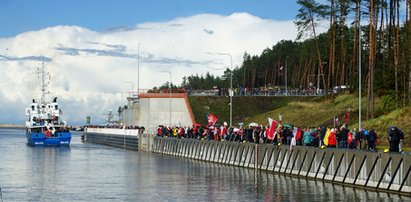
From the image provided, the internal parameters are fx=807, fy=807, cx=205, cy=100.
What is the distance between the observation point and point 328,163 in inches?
1827

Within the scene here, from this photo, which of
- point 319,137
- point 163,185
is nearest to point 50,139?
point 319,137

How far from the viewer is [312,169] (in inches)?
1912

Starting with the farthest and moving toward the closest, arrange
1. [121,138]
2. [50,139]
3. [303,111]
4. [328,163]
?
[50,139] < [121,138] < [303,111] < [328,163]

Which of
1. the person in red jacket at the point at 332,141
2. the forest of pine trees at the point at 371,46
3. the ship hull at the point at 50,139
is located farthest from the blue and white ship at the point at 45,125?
the person in red jacket at the point at 332,141

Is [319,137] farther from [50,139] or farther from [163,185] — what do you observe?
[50,139]

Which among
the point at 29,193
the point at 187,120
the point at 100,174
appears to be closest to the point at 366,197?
the point at 29,193

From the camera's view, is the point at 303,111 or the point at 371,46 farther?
the point at 303,111

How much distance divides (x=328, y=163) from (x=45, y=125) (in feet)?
264

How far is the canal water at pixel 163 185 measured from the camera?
4022 cm

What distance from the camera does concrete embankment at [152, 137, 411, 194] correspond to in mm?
38656

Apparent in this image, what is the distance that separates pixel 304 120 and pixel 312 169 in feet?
168

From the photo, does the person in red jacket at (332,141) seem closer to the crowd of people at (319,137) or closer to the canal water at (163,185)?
the crowd of people at (319,137)

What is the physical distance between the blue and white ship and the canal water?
5229 cm

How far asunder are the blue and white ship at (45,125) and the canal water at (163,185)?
52285 mm
